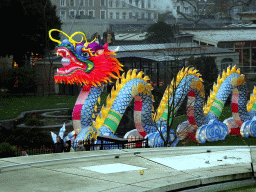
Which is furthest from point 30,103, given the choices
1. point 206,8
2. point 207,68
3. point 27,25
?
point 206,8

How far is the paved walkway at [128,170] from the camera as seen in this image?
661cm

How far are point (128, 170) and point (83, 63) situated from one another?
6557 millimetres

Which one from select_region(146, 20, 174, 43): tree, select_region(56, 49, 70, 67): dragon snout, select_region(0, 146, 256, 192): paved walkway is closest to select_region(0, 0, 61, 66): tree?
select_region(146, 20, 174, 43): tree

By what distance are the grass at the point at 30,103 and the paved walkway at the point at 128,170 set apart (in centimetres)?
1871

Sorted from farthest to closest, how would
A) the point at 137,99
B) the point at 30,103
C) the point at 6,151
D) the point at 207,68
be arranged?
1. the point at 30,103
2. the point at 207,68
3. the point at 137,99
4. the point at 6,151

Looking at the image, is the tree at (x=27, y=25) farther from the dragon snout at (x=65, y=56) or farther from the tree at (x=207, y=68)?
the dragon snout at (x=65, y=56)

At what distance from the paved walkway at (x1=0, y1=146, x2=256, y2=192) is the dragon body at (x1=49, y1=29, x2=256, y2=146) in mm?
4124

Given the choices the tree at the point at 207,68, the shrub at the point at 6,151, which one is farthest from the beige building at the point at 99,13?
the shrub at the point at 6,151

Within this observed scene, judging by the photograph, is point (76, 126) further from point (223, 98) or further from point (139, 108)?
point (223, 98)

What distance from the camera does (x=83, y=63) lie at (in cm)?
1368

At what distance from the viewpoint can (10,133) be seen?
19.5 metres

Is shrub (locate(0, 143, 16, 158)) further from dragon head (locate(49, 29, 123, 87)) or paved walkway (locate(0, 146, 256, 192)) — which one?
paved walkway (locate(0, 146, 256, 192))

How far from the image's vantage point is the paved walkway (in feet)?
21.7

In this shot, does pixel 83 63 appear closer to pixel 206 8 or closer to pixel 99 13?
pixel 99 13
